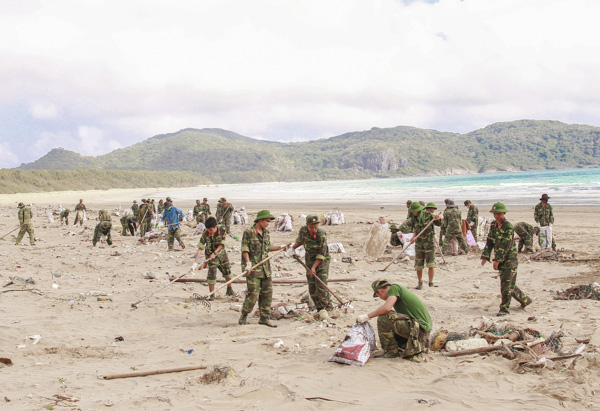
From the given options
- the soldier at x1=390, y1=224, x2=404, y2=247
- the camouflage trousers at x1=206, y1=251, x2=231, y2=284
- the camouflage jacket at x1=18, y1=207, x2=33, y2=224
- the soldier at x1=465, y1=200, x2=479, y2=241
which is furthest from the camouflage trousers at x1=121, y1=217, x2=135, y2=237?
the soldier at x1=465, y1=200, x2=479, y2=241

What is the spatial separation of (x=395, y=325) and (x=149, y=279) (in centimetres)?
796

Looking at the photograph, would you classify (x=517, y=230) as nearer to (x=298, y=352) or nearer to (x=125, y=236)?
(x=298, y=352)

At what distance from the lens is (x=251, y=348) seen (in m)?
6.45

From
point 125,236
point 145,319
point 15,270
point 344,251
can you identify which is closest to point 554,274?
point 344,251

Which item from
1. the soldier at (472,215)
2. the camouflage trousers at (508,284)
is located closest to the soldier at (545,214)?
the soldier at (472,215)

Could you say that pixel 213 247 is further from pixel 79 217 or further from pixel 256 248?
pixel 79 217

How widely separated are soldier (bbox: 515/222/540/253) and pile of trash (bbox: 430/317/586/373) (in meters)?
7.65

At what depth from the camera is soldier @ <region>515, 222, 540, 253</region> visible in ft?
42.9

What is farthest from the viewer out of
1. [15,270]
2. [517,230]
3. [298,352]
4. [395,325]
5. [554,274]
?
[517,230]

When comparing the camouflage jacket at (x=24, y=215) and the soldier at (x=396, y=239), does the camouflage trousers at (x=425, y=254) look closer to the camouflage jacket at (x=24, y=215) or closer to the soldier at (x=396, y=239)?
the soldier at (x=396, y=239)

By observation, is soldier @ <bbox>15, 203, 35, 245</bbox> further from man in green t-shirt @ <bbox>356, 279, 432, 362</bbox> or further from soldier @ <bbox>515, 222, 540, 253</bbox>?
soldier @ <bbox>515, 222, 540, 253</bbox>

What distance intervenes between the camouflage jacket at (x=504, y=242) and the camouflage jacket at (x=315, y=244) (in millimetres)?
3150

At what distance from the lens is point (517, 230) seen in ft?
43.0

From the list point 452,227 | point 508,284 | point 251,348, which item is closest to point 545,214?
point 452,227
